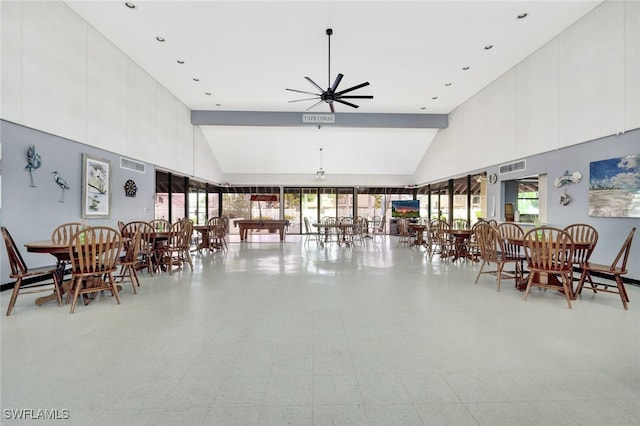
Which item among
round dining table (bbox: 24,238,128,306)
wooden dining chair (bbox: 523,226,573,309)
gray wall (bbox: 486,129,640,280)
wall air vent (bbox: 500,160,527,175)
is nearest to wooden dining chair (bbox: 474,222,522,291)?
wooden dining chair (bbox: 523,226,573,309)

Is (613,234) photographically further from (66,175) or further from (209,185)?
(209,185)

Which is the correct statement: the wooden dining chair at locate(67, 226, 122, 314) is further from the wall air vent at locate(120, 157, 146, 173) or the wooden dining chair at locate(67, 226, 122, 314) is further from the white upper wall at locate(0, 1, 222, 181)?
the wall air vent at locate(120, 157, 146, 173)

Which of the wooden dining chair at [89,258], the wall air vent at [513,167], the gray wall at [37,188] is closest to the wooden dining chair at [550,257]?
the wall air vent at [513,167]

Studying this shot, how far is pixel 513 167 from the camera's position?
6.78 meters

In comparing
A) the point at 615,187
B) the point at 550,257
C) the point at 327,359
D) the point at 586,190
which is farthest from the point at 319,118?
the point at 327,359

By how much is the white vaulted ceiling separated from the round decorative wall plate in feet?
9.10

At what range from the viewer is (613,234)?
177 inches

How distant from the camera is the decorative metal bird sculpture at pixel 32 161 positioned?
4.05m

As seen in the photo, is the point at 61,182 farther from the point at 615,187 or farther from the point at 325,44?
the point at 615,187

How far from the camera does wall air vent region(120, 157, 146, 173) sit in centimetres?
622

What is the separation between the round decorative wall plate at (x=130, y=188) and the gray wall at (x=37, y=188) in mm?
838

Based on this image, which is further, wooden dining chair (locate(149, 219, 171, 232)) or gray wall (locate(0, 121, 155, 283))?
wooden dining chair (locate(149, 219, 171, 232))

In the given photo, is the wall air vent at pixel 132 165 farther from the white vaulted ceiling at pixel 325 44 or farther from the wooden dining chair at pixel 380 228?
the wooden dining chair at pixel 380 228

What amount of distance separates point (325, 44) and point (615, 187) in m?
5.53
